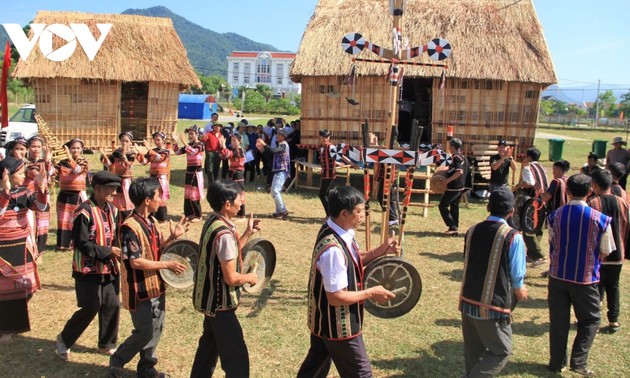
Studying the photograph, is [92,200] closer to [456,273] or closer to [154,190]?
[154,190]

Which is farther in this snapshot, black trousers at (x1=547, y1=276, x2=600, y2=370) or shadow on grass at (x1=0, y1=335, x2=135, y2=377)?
black trousers at (x1=547, y1=276, x2=600, y2=370)

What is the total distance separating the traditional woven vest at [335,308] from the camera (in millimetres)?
3443

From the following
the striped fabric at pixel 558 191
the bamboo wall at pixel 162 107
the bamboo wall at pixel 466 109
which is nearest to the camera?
the striped fabric at pixel 558 191

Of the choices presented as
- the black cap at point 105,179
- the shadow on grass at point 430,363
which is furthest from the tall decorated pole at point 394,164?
the black cap at point 105,179

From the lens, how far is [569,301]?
16.3 ft

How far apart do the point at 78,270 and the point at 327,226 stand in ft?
8.17

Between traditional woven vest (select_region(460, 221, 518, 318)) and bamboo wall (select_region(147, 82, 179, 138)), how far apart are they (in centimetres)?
1730

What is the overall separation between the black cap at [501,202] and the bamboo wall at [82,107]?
1686 cm

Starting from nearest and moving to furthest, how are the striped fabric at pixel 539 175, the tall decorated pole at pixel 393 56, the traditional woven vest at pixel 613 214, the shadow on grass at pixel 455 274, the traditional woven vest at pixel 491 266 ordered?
the traditional woven vest at pixel 491 266, the traditional woven vest at pixel 613 214, the tall decorated pole at pixel 393 56, the shadow on grass at pixel 455 274, the striped fabric at pixel 539 175

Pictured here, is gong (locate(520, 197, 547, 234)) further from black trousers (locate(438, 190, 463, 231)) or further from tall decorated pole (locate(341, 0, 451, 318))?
black trousers (locate(438, 190, 463, 231))

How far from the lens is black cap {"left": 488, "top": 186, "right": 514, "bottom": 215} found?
402cm

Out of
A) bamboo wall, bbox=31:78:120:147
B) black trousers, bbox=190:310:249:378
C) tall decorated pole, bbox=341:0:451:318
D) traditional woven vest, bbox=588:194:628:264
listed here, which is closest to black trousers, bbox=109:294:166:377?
black trousers, bbox=190:310:249:378

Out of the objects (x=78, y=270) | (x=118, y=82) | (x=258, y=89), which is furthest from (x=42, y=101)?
(x=258, y=89)

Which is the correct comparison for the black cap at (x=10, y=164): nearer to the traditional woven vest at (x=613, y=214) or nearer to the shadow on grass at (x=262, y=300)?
the shadow on grass at (x=262, y=300)
